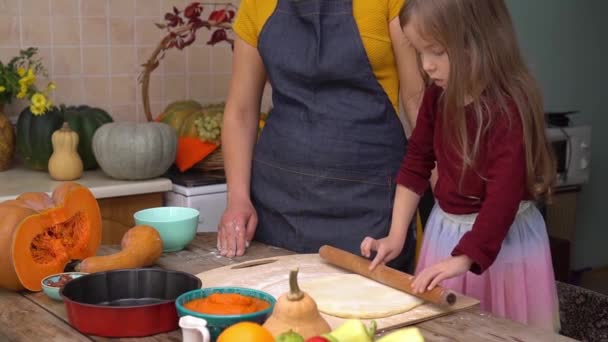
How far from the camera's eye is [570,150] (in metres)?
3.84

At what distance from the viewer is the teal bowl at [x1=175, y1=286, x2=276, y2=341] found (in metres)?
1.26

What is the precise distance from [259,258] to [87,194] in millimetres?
366

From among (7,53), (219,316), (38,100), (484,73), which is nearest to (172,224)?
(219,316)

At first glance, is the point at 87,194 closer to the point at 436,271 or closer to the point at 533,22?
the point at 436,271

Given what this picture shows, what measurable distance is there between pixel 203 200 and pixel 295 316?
1763 millimetres

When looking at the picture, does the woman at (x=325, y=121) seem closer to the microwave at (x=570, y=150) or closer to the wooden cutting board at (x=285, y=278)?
the wooden cutting board at (x=285, y=278)

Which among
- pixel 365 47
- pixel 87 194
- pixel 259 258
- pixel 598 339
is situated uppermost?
pixel 365 47

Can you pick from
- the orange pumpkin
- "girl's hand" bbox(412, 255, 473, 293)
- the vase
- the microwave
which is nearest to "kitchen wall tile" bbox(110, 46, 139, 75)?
the vase

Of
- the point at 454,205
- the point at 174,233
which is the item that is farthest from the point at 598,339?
the point at 174,233

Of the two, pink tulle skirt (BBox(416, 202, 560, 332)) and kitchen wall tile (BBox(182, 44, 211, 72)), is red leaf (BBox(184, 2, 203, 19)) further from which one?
pink tulle skirt (BBox(416, 202, 560, 332))

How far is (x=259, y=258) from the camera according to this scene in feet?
5.95

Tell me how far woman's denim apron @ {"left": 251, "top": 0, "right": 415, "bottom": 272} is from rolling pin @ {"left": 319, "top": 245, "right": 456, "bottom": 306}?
0.36m

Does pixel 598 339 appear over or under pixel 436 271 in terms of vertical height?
under

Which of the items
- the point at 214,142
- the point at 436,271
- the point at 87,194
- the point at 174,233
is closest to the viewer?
the point at 436,271
